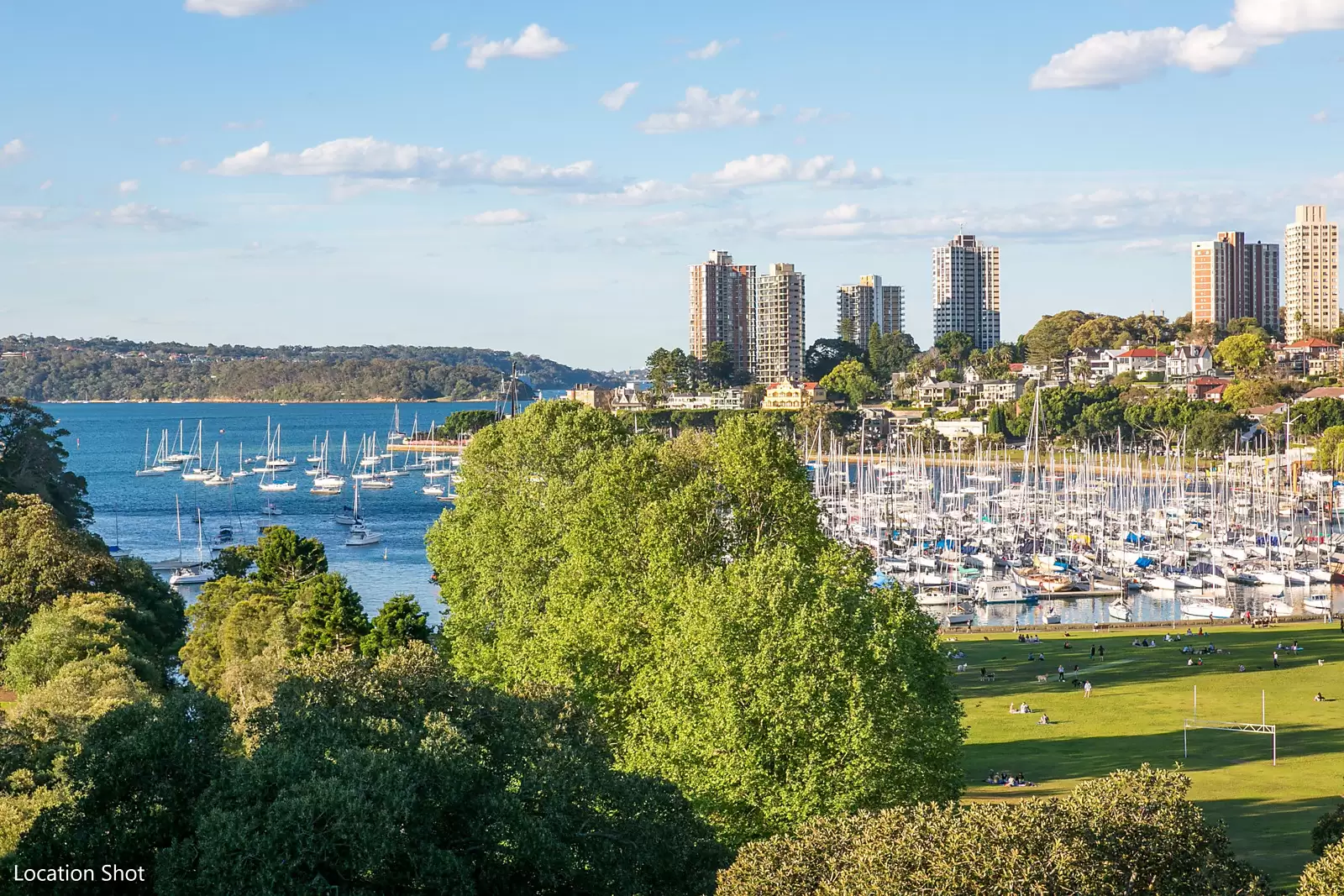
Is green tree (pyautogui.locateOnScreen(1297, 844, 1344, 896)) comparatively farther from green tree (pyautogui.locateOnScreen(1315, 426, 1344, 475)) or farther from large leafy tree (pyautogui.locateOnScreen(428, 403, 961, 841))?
→ green tree (pyautogui.locateOnScreen(1315, 426, 1344, 475))

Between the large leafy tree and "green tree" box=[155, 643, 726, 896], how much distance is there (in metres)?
3.15

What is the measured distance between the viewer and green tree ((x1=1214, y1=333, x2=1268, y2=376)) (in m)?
178

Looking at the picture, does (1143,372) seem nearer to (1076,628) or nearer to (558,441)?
(1076,628)

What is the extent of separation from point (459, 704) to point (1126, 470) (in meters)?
108

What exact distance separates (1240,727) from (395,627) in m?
24.1

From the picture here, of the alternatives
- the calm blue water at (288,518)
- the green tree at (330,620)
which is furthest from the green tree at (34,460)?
the green tree at (330,620)

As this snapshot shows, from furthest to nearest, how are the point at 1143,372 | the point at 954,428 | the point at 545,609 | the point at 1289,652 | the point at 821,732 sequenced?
the point at 1143,372 → the point at 954,428 → the point at 1289,652 → the point at 545,609 → the point at 821,732

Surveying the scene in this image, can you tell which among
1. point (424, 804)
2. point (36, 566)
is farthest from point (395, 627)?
point (424, 804)

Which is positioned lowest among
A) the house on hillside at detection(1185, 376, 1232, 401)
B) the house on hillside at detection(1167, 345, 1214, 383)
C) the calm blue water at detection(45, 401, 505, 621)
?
the calm blue water at detection(45, 401, 505, 621)

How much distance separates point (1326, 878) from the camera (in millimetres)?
13805

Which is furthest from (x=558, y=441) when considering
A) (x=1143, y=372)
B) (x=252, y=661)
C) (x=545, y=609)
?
(x=1143, y=372)

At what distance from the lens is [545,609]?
32.4 metres

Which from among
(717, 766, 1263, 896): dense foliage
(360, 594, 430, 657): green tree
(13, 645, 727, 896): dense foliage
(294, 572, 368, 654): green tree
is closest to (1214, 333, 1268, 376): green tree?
(360, 594, 430, 657): green tree

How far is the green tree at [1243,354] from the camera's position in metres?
178
